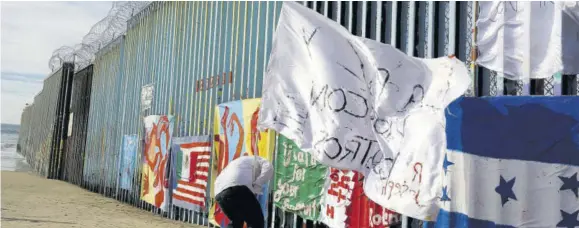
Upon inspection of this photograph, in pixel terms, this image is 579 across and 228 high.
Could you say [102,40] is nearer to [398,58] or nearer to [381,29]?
[381,29]

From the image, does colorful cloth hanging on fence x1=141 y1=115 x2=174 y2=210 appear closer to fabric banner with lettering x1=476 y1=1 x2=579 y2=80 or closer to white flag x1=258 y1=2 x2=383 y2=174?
white flag x1=258 y1=2 x2=383 y2=174

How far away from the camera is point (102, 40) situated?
17.0 m

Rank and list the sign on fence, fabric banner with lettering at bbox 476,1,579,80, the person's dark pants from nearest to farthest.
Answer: fabric banner with lettering at bbox 476,1,579,80
the person's dark pants
the sign on fence

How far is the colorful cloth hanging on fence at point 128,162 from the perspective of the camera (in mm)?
12703

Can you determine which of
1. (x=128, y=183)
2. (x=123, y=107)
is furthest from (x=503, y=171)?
(x=123, y=107)

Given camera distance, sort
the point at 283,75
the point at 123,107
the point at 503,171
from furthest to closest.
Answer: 1. the point at 123,107
2. the point at 283,75
3. the point at 503,171

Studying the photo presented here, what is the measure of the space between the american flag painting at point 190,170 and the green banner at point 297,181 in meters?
2.21

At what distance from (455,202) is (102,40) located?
49.4 ft

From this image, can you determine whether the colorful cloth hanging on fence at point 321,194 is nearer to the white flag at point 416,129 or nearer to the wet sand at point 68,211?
the white flag at point 416,129

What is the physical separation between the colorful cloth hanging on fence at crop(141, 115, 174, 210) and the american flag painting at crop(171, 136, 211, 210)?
0.37 metres

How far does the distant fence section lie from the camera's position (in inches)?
203

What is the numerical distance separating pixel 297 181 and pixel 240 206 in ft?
4.45

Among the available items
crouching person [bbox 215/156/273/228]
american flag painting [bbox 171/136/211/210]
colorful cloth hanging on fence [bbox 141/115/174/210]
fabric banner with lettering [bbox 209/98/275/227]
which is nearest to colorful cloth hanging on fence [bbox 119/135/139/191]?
colorful cloth hanging on fence [bbox 141/115/174/210]

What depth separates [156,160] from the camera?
10.9 meters
